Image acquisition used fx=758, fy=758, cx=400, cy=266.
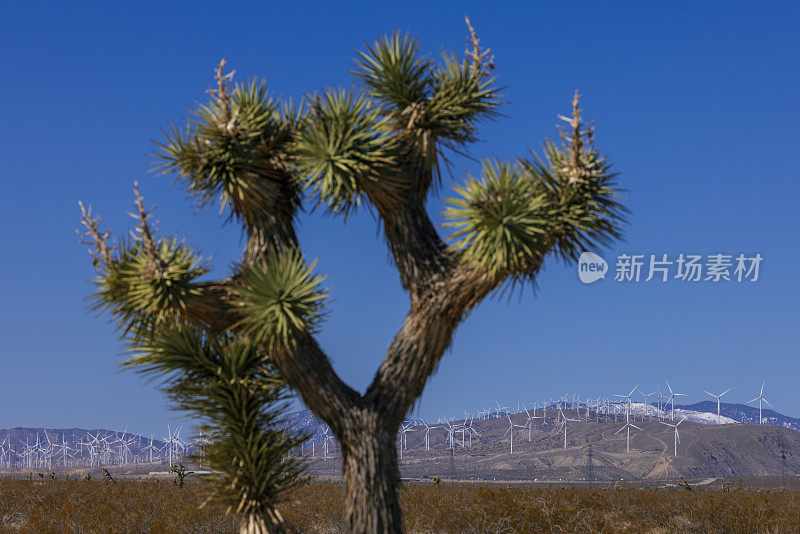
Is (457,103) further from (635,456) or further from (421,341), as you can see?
(635,456)

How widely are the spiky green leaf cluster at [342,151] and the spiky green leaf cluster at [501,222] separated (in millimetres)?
1140

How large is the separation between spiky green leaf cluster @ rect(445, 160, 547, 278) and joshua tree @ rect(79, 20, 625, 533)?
0.09ft

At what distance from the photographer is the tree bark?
9562mm

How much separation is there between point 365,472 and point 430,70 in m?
5.31

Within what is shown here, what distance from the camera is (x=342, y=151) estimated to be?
9.25 metres

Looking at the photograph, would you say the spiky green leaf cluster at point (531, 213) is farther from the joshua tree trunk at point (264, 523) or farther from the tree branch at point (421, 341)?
the joshua tree trunk at point (264, 523)

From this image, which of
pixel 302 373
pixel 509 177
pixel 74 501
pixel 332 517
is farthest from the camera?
pixel 74 501

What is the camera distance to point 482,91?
10008 millimetres

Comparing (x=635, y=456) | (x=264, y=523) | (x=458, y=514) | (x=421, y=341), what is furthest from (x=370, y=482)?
(x=635, y=456)

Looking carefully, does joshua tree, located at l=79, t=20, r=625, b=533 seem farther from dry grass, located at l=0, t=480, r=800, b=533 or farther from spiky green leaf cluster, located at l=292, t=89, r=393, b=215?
dry grass, located at l=0, t=480, r=800, b=533

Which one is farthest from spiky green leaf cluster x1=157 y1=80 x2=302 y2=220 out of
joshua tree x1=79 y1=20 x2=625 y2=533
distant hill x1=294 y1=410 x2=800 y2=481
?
distant hill x1=294 y1=410 x2=800 y2=481

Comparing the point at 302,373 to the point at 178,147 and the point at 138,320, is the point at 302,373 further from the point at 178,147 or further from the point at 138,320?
the point at 178,147

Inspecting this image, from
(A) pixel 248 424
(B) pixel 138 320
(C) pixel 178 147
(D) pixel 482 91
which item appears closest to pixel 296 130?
(C) pixel 178 147

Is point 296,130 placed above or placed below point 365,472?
above
